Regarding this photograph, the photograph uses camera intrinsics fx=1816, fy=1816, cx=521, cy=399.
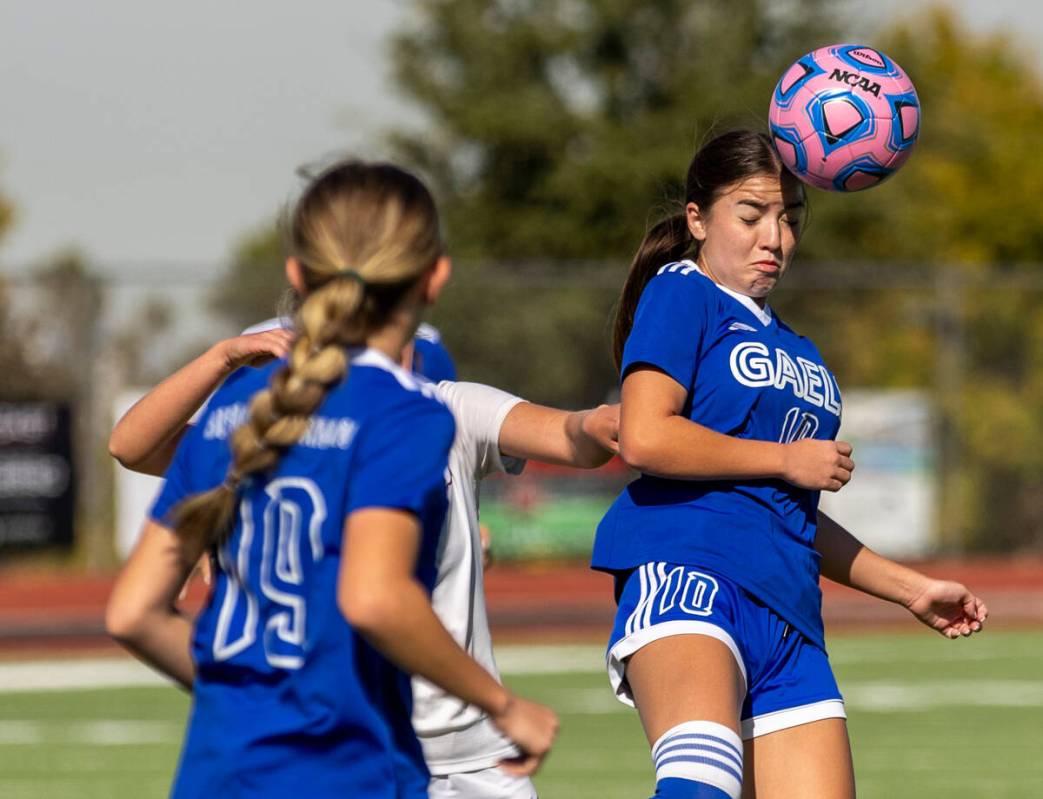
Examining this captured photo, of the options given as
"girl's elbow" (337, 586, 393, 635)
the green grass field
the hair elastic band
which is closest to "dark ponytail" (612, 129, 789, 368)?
the hair elastic band

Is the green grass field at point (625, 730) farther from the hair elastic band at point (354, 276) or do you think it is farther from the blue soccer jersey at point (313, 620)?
the hair elastic band at point (354, 276)

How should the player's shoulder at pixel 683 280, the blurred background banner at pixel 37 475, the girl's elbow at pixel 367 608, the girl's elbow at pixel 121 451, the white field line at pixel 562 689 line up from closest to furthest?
the girl's elbow at pixel 367 608
the girl's elbow at pixel 121 451
the player's shoulder at pixel 683 280
the white field line at pixel 562 689
the blurred background banner at pixel 37 475

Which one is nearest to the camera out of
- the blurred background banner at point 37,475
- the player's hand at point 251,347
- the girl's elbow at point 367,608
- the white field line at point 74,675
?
the girl's elbow at point 367,608

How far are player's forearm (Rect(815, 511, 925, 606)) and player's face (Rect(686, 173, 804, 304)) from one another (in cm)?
61

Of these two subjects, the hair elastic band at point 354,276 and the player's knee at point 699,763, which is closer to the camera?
the hair elastic band at point 354,276

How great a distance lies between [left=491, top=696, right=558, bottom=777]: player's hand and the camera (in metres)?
2.55

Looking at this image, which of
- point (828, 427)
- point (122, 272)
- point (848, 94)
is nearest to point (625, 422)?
point (828, 427)

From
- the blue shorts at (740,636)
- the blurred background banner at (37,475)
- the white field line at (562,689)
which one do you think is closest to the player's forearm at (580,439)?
the blue shorts at (740,636)

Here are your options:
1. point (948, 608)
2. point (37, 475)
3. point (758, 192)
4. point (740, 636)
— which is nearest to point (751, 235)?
point (758, 192)

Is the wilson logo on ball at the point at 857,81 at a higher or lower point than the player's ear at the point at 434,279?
higher

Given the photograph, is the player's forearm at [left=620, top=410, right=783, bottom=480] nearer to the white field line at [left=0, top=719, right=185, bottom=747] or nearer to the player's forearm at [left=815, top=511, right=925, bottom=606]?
the player's forearm at [left=815, top=511, right=925, bottom=606]

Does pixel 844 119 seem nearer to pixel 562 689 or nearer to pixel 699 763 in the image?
pixel 699 763

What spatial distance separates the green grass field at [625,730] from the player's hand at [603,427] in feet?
12.0

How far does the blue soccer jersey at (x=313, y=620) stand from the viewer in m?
2.55
